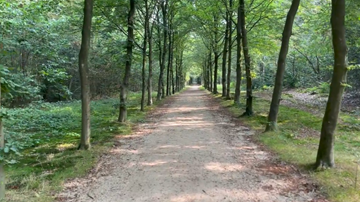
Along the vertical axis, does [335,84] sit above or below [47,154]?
above

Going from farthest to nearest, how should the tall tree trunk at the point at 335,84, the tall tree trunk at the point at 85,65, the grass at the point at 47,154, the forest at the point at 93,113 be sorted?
the tall tree trunk at the point at 85,65, the tall tree trunk at the point at 335,84, the forest at the point at 93,113, the grass at the point at 47,154

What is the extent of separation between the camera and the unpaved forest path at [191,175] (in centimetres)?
468

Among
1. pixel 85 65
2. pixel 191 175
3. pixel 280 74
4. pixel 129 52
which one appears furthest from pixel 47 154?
pixel 280 74

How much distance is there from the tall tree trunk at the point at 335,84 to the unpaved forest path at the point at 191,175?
71 cm

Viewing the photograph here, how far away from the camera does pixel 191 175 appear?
557cm

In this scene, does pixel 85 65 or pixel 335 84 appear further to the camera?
pixel 85 65

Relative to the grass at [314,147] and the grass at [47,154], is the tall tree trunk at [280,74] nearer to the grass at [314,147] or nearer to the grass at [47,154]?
the grass at [314,147]

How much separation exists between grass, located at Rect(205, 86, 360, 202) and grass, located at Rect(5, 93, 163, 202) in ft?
15.4

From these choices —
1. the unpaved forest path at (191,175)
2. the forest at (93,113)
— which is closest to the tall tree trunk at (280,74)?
the forest at (93,113)

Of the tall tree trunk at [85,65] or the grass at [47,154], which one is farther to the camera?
the tall tree trunk at [85,65]

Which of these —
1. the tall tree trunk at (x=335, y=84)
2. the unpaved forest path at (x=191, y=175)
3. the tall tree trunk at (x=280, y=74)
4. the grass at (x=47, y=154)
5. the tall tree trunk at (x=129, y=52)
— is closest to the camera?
the unpaved forest path at (x=191, y=175)

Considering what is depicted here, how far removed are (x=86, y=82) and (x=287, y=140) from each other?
6073 mm

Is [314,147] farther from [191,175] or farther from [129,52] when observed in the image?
[129,52]

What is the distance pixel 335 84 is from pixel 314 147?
7.98 ft
